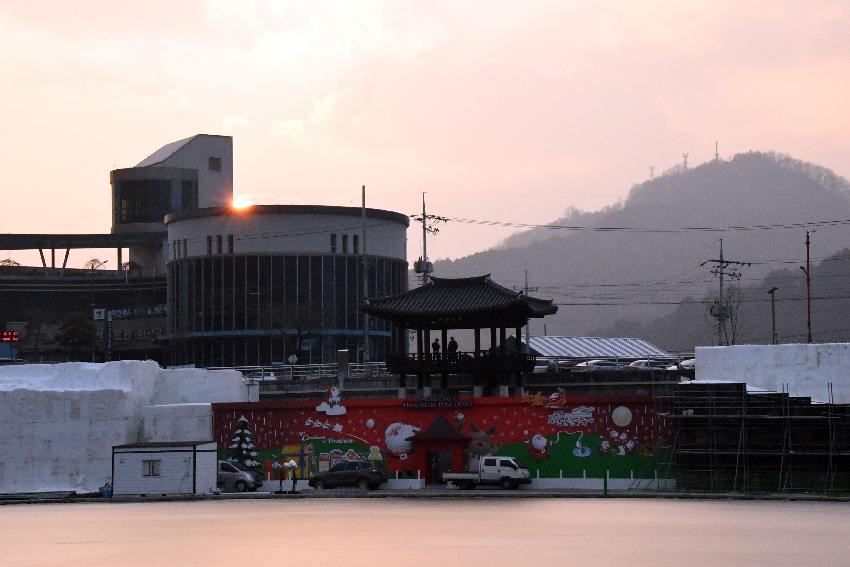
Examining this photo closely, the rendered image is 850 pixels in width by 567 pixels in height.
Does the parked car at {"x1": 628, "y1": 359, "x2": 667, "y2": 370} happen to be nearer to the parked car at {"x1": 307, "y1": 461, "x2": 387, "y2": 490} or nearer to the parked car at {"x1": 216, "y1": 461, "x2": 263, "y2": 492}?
the parked car at {"x1": 307, "y1": 461, "x2": 387, "y2": 490}

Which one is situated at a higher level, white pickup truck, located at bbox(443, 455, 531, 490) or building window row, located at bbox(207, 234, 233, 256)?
building window row, located at bbox(207, 234, 233, 256)

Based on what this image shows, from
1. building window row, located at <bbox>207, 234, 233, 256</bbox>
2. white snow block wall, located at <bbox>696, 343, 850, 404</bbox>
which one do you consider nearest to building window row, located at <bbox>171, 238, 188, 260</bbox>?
building window row, located at <bbox>207, 234, 233, 256</bbox>

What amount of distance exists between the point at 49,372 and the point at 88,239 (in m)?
81.3

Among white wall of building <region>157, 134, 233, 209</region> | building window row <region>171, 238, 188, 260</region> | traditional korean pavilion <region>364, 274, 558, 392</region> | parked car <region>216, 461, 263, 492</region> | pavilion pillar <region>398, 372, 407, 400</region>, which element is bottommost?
parked car <region>216, 461, 263, 492</region>

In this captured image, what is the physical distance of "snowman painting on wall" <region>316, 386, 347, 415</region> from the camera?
6300cm

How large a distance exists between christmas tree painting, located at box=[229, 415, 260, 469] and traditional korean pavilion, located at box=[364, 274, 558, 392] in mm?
7322

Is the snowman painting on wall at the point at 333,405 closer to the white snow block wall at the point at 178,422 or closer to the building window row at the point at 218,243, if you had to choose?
the white snow block wall at the point at 178,422

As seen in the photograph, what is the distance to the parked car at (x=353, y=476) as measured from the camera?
6038 cm

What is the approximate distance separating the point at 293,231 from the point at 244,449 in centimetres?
5428

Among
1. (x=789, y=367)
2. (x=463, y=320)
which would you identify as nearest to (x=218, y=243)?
(x=463, y=320)

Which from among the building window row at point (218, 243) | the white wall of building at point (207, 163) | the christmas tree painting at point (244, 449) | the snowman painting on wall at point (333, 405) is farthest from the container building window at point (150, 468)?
the white wall of building at point (207, 163)

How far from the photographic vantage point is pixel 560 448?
59312mm

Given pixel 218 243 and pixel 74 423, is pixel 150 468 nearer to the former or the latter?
pixel 74 423

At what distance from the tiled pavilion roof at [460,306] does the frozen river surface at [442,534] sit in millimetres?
13496
